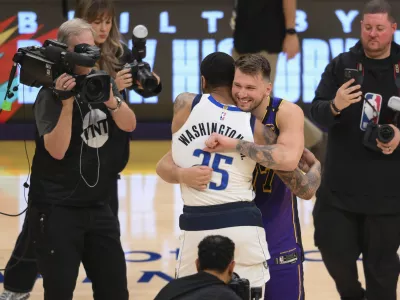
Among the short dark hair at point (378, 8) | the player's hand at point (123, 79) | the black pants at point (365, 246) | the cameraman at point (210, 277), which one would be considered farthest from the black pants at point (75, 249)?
the short dark hair at point (378, 8)

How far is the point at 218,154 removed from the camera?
14.8ft

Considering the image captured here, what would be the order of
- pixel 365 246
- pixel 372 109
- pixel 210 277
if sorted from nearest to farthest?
pixel 210 277
pixel 372 109
pixel 365 246

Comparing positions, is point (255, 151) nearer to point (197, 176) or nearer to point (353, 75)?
point (197, 176)

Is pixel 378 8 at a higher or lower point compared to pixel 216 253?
higher

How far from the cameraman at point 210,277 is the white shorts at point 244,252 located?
1.18 feet

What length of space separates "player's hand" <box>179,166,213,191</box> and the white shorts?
0.23 meters

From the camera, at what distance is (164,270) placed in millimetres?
7258

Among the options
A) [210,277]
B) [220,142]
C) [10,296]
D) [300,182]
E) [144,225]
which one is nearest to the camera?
[210,277]

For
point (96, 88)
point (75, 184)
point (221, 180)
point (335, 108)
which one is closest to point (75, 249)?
point (75, 184)

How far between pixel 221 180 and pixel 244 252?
357 millimetres

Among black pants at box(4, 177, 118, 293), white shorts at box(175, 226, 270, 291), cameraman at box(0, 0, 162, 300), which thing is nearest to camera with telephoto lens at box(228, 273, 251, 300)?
white shorts at box(175, 226, 270, 291)

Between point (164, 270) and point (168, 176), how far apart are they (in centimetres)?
273

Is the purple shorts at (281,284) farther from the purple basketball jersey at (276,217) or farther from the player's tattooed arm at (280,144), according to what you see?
the player's tattooed arm at (280,144)

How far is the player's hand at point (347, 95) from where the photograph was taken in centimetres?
569
